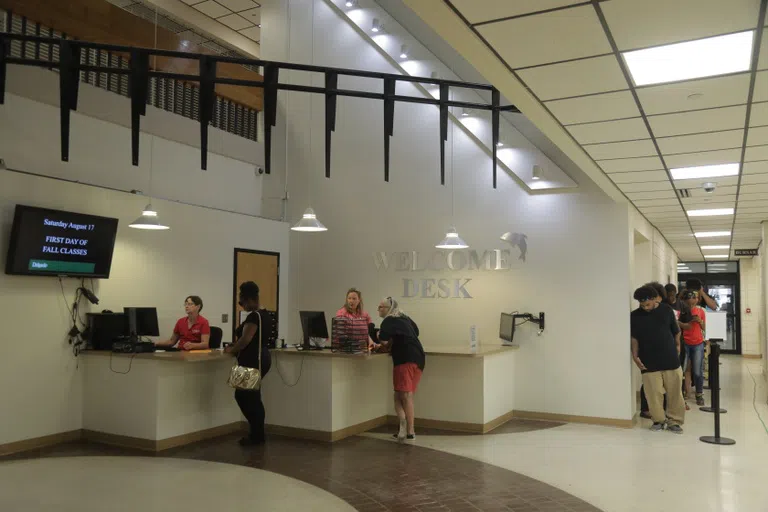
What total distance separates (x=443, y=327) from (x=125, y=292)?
4.15m

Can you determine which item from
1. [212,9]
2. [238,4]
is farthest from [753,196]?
[212,9]

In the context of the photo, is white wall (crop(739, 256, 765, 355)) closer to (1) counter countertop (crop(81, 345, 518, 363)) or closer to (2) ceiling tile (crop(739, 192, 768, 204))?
(2) ceiling tile (crop(739, 192, 768, 204))

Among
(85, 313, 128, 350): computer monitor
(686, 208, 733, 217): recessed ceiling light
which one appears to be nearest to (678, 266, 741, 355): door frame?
(686, 208, 733, 217): recessed ceiling light

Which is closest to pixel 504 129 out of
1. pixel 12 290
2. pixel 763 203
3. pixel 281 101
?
pixel 763 203

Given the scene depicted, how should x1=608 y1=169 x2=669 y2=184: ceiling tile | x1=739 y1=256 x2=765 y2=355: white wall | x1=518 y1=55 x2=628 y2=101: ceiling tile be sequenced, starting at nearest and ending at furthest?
1. x1=518 y1=55 x2=628 y2=101: ceiling tile
2. x1=608 y1=169 x2=669 y2=184: ceiling tile
3. x1=739 y1=256 x2=765 y2=355: white wall

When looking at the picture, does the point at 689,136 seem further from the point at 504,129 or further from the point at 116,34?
the point at 116,34

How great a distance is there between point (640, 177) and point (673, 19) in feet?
12.4

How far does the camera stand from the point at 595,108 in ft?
14.8

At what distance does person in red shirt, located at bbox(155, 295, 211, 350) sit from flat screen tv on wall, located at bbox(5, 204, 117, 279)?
3.20ft

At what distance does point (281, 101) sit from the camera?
1097cm

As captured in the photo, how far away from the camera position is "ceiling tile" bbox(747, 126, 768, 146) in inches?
194

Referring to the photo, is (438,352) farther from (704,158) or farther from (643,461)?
(704,158)

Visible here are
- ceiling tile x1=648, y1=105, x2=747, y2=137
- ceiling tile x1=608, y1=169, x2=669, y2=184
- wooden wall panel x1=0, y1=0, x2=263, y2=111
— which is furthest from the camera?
wooden wall panel x1=0, y1=0, x2=263, y2=111

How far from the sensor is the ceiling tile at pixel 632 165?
5980 mm
